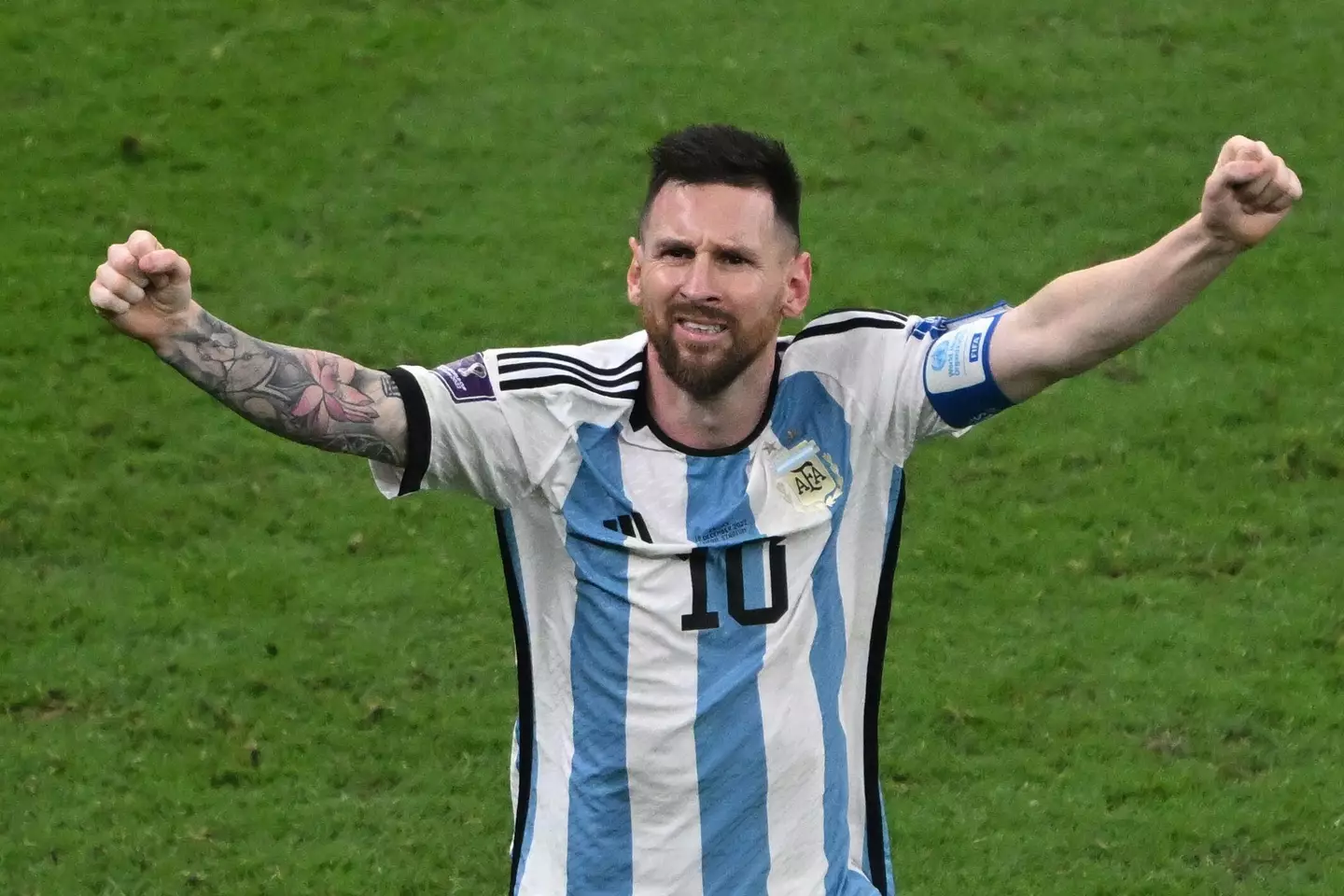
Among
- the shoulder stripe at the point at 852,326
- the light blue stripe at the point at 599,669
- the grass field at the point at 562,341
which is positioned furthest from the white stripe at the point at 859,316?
the grass field at the point at 562,341

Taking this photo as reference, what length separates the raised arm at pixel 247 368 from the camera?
10.3ft

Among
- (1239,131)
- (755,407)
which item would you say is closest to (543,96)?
(1239,131)

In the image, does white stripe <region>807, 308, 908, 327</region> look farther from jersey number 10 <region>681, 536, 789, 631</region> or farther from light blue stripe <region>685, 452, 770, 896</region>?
jersey number 10 <region>681, 536, 789, 631</region>

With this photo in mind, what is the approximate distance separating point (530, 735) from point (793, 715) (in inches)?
20.7

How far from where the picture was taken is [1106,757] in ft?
20.2

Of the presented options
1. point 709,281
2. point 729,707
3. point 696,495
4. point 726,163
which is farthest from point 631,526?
point 726,163

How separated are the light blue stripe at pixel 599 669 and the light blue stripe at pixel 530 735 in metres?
0.11

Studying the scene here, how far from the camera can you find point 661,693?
3578 millimetres

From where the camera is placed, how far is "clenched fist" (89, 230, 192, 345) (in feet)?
10.3

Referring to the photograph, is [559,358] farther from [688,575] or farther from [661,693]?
[661,693]

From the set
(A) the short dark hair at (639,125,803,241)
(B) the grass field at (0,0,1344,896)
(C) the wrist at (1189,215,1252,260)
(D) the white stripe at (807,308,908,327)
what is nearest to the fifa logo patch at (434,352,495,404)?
(A) the short dark hair at (639,125,803,241)

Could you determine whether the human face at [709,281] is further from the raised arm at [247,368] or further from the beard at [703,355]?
the raised arm at [247,368]

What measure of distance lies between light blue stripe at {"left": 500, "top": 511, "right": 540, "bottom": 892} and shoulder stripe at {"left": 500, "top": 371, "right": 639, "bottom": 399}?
0.26 metres

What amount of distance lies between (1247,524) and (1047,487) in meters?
0.76
